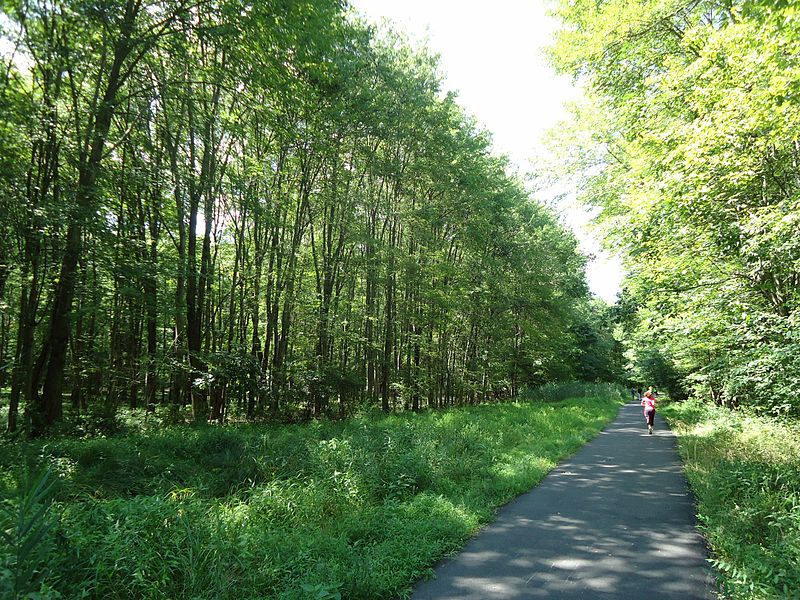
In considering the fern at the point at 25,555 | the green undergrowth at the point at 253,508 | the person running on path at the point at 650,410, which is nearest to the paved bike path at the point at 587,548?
the green undergrowth at the point at 253,508

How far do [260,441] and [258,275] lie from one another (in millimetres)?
6801

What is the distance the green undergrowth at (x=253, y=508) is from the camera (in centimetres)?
352

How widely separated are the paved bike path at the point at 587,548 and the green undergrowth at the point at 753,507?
270mm

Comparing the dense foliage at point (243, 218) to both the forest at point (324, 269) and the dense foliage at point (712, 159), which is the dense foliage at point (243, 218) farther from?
the dense foliage at point (712, 159)

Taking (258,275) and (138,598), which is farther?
(258,275)

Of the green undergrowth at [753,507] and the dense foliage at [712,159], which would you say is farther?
the dense foliage at [712,159]

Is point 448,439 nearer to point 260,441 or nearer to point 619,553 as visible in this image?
point 260,441

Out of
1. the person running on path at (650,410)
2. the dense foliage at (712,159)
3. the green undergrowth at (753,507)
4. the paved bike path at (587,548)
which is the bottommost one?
the paved bike path at (587,548)

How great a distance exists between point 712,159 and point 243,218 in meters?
11.6

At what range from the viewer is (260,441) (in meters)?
9.55

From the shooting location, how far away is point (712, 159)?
648 cm

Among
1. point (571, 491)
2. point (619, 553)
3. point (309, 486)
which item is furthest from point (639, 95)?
point (309, 486)

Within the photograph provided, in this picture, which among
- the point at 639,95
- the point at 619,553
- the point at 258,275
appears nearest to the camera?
the point at 619,553

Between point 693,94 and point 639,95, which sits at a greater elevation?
point 639,95
